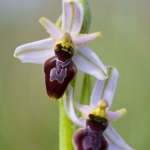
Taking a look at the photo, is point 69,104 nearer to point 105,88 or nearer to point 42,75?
point 105,88

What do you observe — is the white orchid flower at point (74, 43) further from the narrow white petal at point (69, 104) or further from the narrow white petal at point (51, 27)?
the narrow white petal at point (69, 104)

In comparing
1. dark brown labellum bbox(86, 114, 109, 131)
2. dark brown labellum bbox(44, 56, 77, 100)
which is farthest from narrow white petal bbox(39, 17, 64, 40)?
dark brown labellum bbox(86, 114, 109, 131)

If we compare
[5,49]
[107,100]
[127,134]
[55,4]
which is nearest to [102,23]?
[55,4]

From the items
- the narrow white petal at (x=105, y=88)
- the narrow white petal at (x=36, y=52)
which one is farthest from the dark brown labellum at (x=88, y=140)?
the narrow white petal at (x=36, y=52)

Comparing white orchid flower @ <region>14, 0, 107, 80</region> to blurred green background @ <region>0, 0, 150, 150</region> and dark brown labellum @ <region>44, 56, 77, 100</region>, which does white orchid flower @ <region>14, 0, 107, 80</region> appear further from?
blurred green background @ <region>0, 0, 150, 150</region>

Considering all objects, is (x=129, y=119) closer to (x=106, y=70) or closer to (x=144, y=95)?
(x=144, y=95)

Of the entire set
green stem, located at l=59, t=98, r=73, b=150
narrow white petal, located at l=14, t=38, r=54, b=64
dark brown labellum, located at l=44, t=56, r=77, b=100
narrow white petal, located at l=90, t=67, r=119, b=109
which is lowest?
green stem, located at l=59, t=98, r=73, b=150
